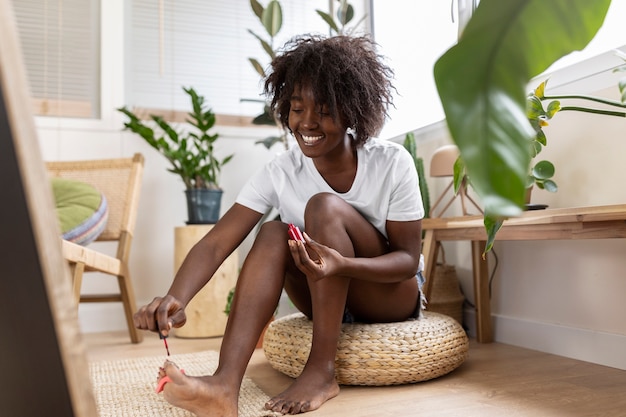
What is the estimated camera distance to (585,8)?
21 centimetres

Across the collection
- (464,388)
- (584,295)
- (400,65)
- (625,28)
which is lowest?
(464,388)

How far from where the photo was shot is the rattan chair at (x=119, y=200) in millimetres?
2346

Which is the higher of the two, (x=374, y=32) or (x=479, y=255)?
(x=374, y=32)

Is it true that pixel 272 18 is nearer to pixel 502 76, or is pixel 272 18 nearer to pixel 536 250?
pixel 536 250

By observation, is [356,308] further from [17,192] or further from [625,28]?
[17,192]

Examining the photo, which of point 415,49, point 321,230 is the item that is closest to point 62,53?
point 415,49

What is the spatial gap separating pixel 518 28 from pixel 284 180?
4.50ft

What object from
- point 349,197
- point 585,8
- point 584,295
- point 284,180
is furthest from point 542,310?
point 585,8

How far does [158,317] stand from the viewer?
1.10 m

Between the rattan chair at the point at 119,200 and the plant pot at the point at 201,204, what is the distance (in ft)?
0.76

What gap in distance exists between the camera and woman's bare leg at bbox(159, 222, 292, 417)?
1.05m

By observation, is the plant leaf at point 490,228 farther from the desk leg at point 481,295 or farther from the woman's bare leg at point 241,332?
the desk leg at point 481,295

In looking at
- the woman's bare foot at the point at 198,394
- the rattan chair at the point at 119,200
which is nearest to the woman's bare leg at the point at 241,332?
the woman's bare foot at the point at 198,394

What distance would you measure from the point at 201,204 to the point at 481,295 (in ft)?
4.18
